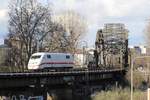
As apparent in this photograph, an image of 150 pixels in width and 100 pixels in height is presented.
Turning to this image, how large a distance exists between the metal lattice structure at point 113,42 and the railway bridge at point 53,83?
47.6ft

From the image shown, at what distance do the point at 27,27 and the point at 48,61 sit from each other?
18.2m

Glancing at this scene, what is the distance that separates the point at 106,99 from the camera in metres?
70.0

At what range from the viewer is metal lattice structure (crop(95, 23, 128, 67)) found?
120100 millimetres

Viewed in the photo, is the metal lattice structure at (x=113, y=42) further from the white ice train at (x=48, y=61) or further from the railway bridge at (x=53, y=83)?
the white ice train at (x=48, y=61)

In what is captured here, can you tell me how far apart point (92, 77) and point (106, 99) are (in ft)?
89.6

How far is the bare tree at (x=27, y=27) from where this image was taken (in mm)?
101875

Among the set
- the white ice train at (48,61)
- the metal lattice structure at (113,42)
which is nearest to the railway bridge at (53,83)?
the white ice train at (48,61)

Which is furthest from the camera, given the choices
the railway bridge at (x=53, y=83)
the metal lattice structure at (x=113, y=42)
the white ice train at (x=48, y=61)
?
the metal lattice structure at (x=113, y=42)

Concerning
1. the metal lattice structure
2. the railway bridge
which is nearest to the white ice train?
the railway bridge

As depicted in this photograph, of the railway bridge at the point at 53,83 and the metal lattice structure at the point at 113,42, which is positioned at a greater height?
the metal lattice structure at the point at 113,42

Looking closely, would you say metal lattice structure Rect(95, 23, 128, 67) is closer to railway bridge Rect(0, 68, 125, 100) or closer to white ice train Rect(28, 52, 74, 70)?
railway bridge Rect(0, 68, 125, 100)

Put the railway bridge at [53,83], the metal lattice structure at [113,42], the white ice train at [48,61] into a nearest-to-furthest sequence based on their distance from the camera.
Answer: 1. the railway bridge at [53,83]
2. the white ice train at [48,61]
3. the metal lattice structure at [113,42]

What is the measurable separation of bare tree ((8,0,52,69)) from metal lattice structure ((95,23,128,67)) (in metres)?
19.6

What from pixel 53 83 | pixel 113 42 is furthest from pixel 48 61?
pixel 113 42
